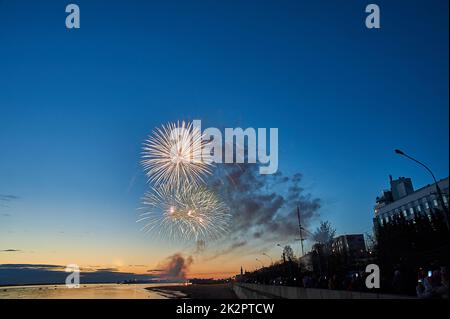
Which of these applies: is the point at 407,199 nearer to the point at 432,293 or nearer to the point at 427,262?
the point at 427,262

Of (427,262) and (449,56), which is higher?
(449,56)

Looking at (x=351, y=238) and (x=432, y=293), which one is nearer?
(x=432, y=293)

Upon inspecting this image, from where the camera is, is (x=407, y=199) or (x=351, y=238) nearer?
(x=407, y=199)

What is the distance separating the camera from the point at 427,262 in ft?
112

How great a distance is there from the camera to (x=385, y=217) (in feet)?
431
